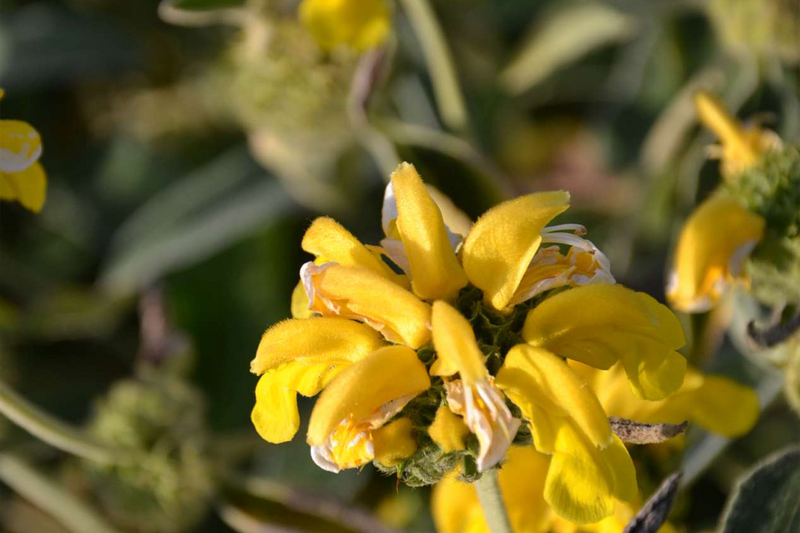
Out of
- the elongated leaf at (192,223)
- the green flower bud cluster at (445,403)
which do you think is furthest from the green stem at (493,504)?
the elongated leaf at (192,223)

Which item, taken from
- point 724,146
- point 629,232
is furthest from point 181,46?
point 724,146

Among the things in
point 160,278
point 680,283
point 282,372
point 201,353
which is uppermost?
point 282,372

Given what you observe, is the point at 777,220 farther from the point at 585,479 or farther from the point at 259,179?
the point at 259,179

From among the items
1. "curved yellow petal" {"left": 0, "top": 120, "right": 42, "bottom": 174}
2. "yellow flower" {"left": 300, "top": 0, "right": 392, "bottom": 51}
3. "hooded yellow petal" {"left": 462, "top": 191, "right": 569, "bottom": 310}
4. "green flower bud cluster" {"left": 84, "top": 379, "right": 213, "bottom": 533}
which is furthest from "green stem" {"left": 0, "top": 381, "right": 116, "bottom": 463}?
"yellow flower" {"left": 300, "top": 0, "right": 392, "bottom": 51}

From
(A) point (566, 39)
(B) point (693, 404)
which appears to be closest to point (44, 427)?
(B) point (693, 404)

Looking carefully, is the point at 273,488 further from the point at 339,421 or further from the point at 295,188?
the point at 295,188

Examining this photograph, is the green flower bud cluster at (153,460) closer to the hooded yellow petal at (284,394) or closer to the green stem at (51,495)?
the green stem at (51,495)

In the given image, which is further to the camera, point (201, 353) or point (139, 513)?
point (201, 353)
